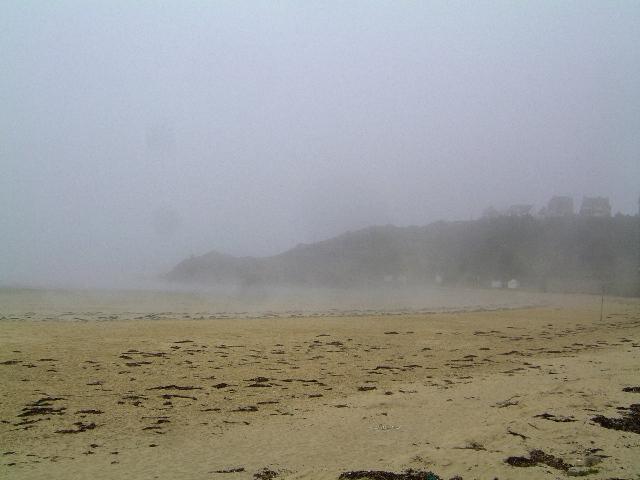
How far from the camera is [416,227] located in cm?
10250

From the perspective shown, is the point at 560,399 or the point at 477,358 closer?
the point at 560,399

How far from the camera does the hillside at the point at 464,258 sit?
6384cm

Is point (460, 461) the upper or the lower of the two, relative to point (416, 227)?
lower

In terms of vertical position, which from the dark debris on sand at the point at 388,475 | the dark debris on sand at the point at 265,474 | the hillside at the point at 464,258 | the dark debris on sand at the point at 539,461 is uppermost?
the hillside at the point at 464,258

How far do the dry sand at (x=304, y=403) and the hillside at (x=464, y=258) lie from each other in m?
38.9

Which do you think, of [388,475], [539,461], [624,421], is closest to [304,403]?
[388,475]

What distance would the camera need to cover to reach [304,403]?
8.58 meters

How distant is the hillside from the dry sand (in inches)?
A: 1530

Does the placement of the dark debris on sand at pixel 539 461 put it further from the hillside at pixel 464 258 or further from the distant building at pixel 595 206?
the distant building at pixel 595 206

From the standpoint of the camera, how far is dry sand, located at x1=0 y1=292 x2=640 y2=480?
570 centimetres

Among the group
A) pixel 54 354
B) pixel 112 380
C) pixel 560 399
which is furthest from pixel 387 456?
pixel 54 354

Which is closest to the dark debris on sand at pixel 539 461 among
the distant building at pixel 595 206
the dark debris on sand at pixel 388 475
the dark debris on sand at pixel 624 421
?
A: the dark debris on sand at pixel 388 475

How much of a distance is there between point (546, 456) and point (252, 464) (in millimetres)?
3328

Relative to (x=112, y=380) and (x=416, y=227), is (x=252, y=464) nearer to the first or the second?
(x=112, y=380)
